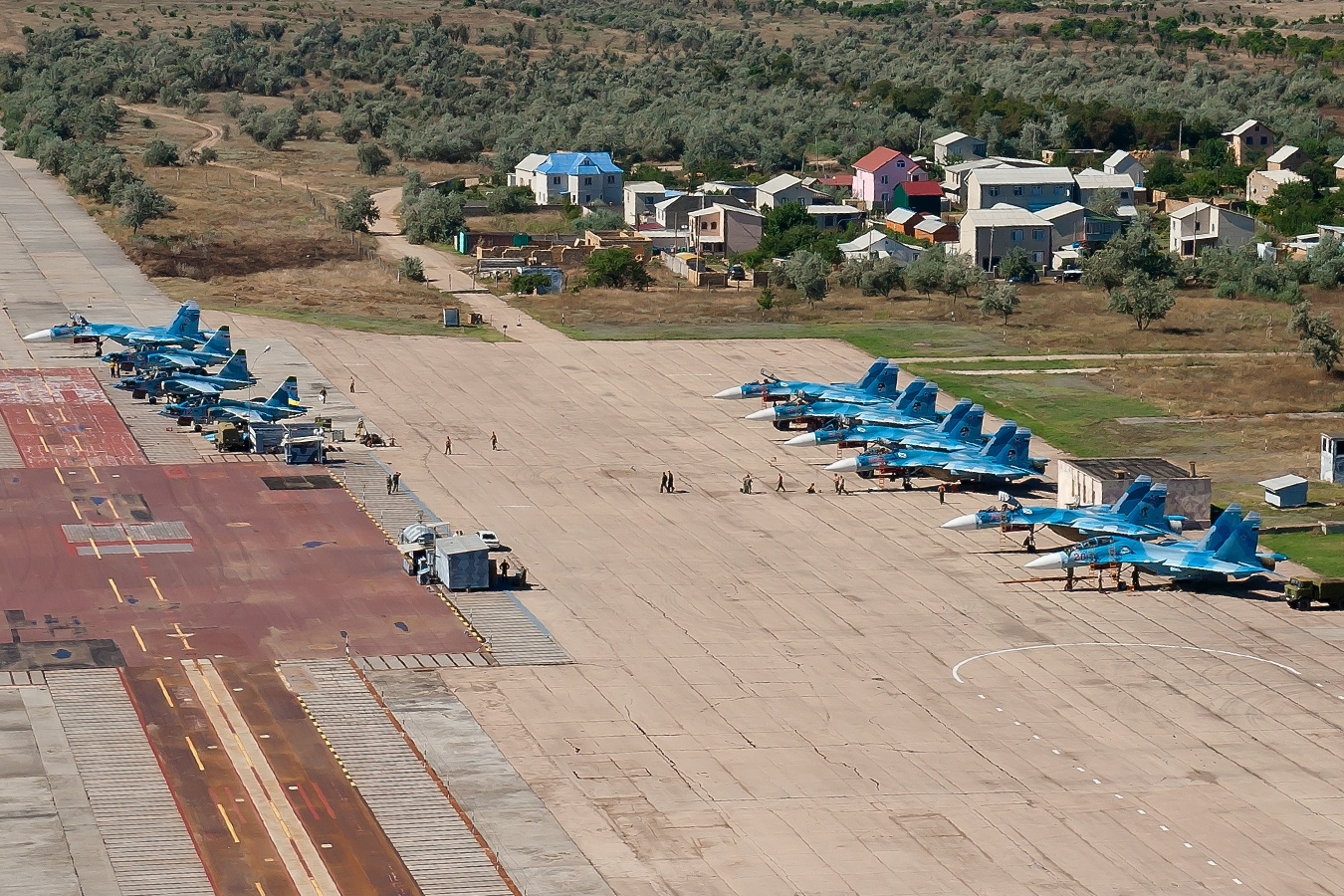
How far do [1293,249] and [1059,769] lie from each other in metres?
122

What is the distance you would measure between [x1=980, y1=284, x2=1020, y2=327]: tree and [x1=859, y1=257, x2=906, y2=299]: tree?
9576mm

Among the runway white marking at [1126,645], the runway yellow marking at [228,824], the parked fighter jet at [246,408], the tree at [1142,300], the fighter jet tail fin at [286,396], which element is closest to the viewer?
the runway yellow marking at [228,824]

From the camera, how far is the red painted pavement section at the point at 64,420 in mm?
118625

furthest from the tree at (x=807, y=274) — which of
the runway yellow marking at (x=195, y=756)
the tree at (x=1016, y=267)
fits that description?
the runway yellow marking at (x=195, y=756)

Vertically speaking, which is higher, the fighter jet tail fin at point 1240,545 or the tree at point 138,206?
the tree at point 138,206

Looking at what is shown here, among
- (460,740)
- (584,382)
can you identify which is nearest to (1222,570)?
(460,740)

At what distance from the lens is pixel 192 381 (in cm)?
12875

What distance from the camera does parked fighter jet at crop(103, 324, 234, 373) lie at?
13412cm

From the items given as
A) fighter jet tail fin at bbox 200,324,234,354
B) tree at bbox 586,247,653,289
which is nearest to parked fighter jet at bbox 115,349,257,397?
fighter jet tail fin at bbox 200,324,234,354

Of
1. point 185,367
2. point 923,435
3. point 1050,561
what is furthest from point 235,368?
point 1050,561

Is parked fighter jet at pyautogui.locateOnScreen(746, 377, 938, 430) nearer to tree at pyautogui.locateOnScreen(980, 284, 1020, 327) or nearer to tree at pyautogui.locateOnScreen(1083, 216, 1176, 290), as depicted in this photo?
tree at pyautogui.locateOnScreen(980, 284, 1020, 327)

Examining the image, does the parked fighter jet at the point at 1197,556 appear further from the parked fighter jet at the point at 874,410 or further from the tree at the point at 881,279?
the tree at the point at 881,279

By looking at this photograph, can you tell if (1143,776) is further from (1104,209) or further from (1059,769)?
(1104,209)

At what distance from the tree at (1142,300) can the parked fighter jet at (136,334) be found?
66.6 meters
